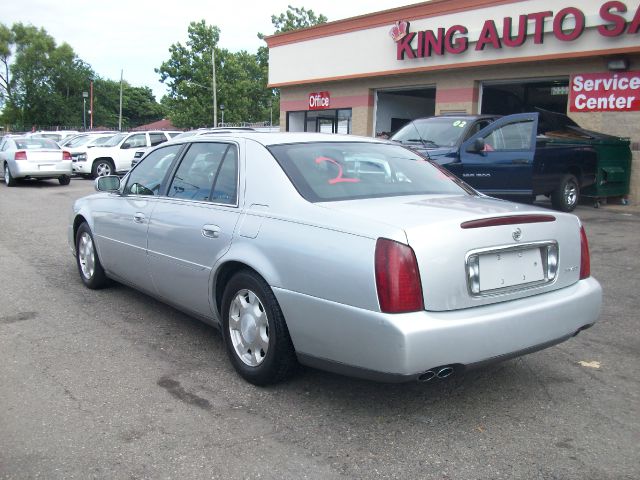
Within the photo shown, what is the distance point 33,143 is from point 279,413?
54.6 feet

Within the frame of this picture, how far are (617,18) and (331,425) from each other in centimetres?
1283

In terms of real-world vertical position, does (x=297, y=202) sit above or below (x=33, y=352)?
above

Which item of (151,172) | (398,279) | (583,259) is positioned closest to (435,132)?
(151,172)

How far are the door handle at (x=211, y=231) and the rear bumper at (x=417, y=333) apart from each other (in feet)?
2.43

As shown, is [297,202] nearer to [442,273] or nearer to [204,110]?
[442,273]

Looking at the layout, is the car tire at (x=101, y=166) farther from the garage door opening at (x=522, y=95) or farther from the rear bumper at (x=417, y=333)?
A: the rear bumper at (x=417, y=333)

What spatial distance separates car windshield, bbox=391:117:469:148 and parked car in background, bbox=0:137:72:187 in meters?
10.7

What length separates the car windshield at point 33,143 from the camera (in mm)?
17469

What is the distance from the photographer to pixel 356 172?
408 centimetres

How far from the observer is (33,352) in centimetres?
438

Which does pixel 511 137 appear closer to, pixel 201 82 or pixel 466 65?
pixel 466 65

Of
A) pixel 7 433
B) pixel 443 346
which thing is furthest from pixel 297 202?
pixel 7 433

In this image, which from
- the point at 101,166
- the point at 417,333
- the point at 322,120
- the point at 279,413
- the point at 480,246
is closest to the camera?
the point at 417,333

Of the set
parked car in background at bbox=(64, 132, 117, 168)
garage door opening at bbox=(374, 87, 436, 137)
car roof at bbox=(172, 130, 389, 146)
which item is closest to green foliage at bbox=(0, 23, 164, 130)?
parked car in background at bbox=(64, 132, 117, 168)
